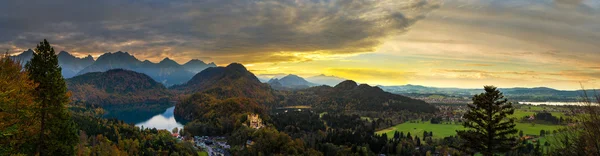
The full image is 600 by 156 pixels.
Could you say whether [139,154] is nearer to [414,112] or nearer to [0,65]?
[0,65]

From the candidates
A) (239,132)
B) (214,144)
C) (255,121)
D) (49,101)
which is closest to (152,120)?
(255,121)

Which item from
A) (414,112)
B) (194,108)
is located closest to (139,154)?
(194,108)

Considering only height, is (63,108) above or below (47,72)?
below

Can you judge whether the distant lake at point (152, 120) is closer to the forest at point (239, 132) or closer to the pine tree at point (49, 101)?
the forest at point (239, 132)

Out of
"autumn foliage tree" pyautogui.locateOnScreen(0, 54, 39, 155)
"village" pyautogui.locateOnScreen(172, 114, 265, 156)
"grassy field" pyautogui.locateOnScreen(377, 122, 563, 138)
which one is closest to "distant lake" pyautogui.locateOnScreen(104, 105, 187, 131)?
"village" pyautogui.locateOnScreen(172, 114, 265, 156)

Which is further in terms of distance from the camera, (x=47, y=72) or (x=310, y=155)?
(x=310, y=155)

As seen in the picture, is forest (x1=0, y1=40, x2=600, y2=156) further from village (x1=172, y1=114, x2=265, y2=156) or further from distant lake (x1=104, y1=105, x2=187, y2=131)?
distant lake (x1=104, y1=105, x2=187, y2=131)

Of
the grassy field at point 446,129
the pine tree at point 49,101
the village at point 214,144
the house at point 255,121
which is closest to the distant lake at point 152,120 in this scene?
the village at point 214,144
